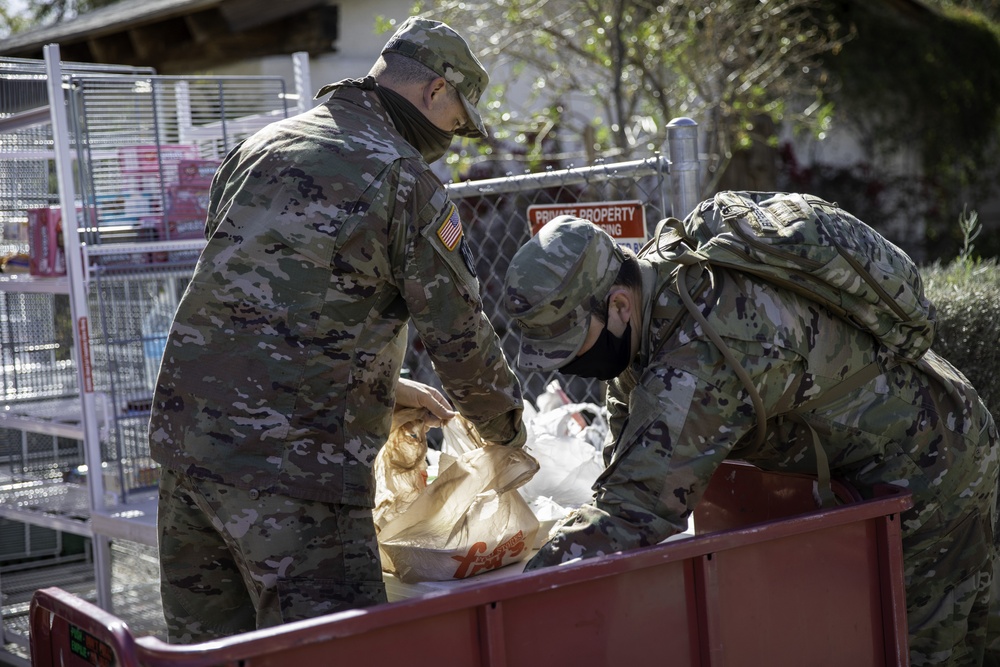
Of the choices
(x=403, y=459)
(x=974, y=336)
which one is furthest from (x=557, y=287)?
(x=974, y=336)

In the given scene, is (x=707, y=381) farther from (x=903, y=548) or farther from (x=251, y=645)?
(x=251, y=645)

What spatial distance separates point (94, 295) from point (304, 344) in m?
2.47

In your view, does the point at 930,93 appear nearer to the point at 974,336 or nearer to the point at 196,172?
the point at 974,336

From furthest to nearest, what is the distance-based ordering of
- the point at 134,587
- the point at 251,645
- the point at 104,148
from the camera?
the point at 134,587 < the point at 104,148 < the point at 251,645

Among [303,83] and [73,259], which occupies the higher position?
[303,83]

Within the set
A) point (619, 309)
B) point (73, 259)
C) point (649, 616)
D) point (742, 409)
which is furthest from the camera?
point (73, 259)

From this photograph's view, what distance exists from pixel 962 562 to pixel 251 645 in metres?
1.72

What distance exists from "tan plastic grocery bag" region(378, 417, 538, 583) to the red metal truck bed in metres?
0.61

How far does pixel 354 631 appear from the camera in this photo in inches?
62.5

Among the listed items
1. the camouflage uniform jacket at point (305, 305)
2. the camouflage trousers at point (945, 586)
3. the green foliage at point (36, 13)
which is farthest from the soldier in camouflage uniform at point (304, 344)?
the green foliage at point (36, 13)

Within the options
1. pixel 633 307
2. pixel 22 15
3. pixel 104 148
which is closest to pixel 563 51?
pixel 104 148

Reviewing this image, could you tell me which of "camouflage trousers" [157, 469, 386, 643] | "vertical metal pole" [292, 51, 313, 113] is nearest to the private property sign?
"camouflage trousers" [157, 469, 386, 643]

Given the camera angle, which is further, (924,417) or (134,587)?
(134,587)

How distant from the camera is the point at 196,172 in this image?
4.23 metres
